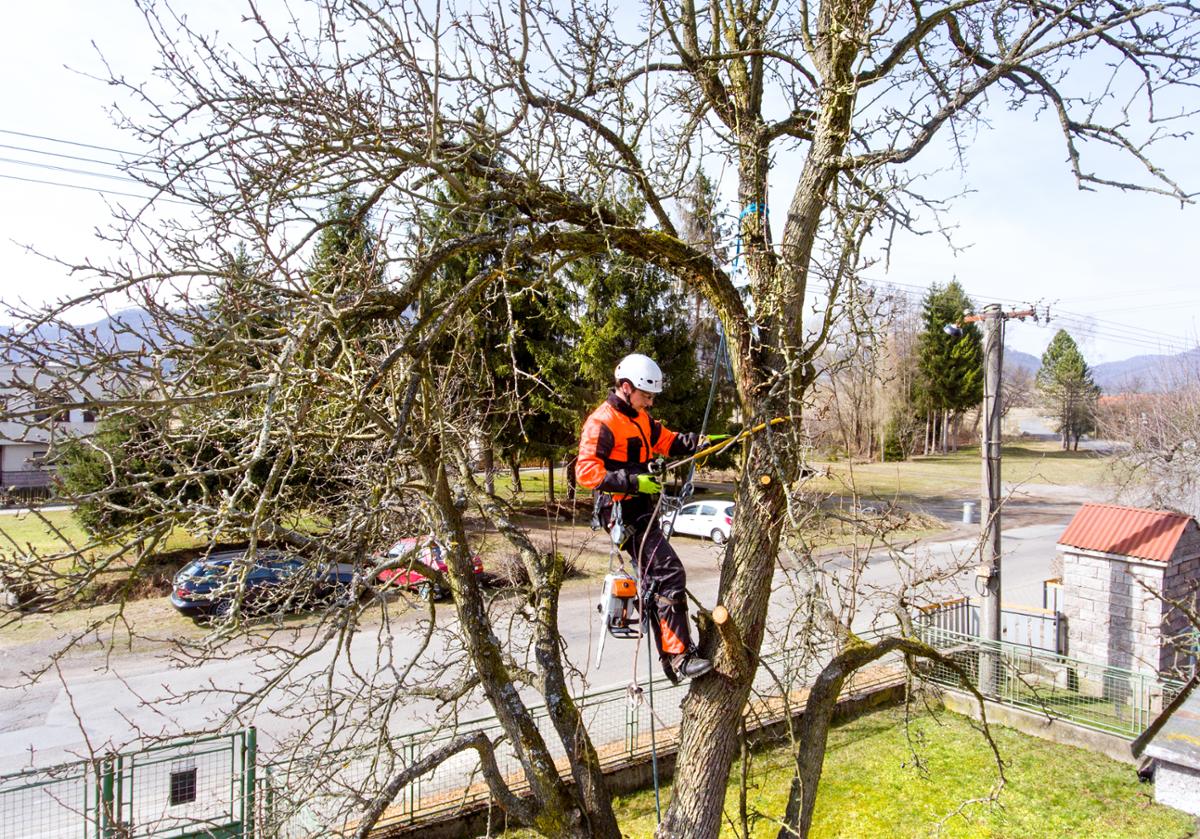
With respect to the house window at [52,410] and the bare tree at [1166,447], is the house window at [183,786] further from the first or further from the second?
the bare tree at [1166,447]

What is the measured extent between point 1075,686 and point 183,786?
12198 mm

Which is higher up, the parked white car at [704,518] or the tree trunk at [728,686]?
the tree trunk at [728,686]

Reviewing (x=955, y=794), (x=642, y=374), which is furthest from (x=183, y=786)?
(x=955, y=794)

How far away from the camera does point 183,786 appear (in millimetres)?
7215

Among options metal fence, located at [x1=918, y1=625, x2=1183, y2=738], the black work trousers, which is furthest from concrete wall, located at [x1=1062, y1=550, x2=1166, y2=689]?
the black work trousers

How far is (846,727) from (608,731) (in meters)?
3.75

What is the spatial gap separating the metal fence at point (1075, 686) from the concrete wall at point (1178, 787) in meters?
1.00

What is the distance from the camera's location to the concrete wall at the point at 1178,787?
8.62 meters

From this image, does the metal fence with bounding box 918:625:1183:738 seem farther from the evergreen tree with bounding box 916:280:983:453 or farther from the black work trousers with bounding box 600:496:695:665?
the evergreen tree with bounding box 916:280:983:453

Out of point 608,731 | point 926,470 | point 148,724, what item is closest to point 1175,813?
point 608,731

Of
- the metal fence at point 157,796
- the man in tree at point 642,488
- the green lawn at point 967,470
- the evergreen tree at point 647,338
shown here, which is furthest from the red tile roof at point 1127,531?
the green lawn at point 967,470

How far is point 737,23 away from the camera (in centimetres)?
495

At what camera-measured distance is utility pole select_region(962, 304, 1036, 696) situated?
34.8 ft

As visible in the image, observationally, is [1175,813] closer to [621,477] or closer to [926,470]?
[621,477]
